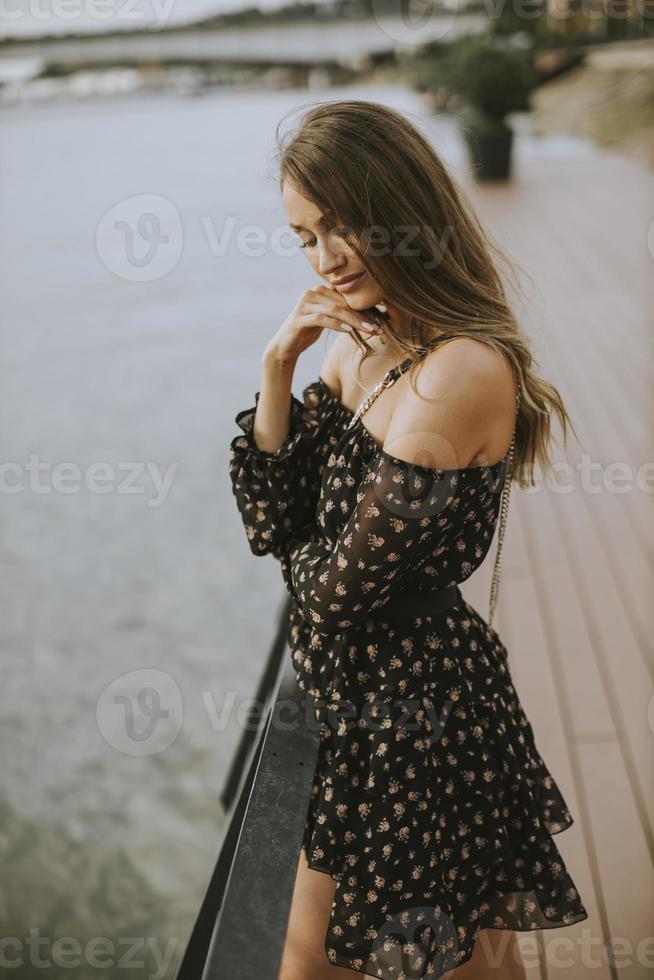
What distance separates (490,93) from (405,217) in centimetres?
856

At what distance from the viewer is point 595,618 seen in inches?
96.8

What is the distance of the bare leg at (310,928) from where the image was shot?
43.1 inches

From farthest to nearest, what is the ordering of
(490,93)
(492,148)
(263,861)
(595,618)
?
(490,93) → (492,148) → (595,618) → (263,861)

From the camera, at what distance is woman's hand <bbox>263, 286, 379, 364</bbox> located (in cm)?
101

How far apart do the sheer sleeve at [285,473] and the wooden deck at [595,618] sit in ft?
1.11

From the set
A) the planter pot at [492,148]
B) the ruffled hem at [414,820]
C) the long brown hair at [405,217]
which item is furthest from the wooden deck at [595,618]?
the planter pot at [492,148]

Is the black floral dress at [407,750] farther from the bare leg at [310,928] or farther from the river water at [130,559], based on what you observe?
the river water at [130,559]

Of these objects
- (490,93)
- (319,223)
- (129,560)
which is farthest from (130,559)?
(490,93)

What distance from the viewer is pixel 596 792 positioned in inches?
74.1

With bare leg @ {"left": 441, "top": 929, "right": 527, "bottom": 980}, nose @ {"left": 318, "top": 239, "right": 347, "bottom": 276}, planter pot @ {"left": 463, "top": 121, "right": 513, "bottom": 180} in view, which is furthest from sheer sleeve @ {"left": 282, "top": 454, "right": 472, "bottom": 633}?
planter pot @ {"left": 463, "top": 121, "right": 513, "bottom": 180}

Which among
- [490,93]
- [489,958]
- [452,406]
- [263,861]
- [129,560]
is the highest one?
[490,93]

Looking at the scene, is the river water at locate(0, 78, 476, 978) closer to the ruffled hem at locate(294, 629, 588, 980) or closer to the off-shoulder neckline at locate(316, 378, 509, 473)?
the off-shoulder neckline at locate(316, 378, 509, 473)

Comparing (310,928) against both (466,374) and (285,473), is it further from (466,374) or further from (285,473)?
(466,374)

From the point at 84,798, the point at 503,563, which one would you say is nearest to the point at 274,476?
the point at 503,563
